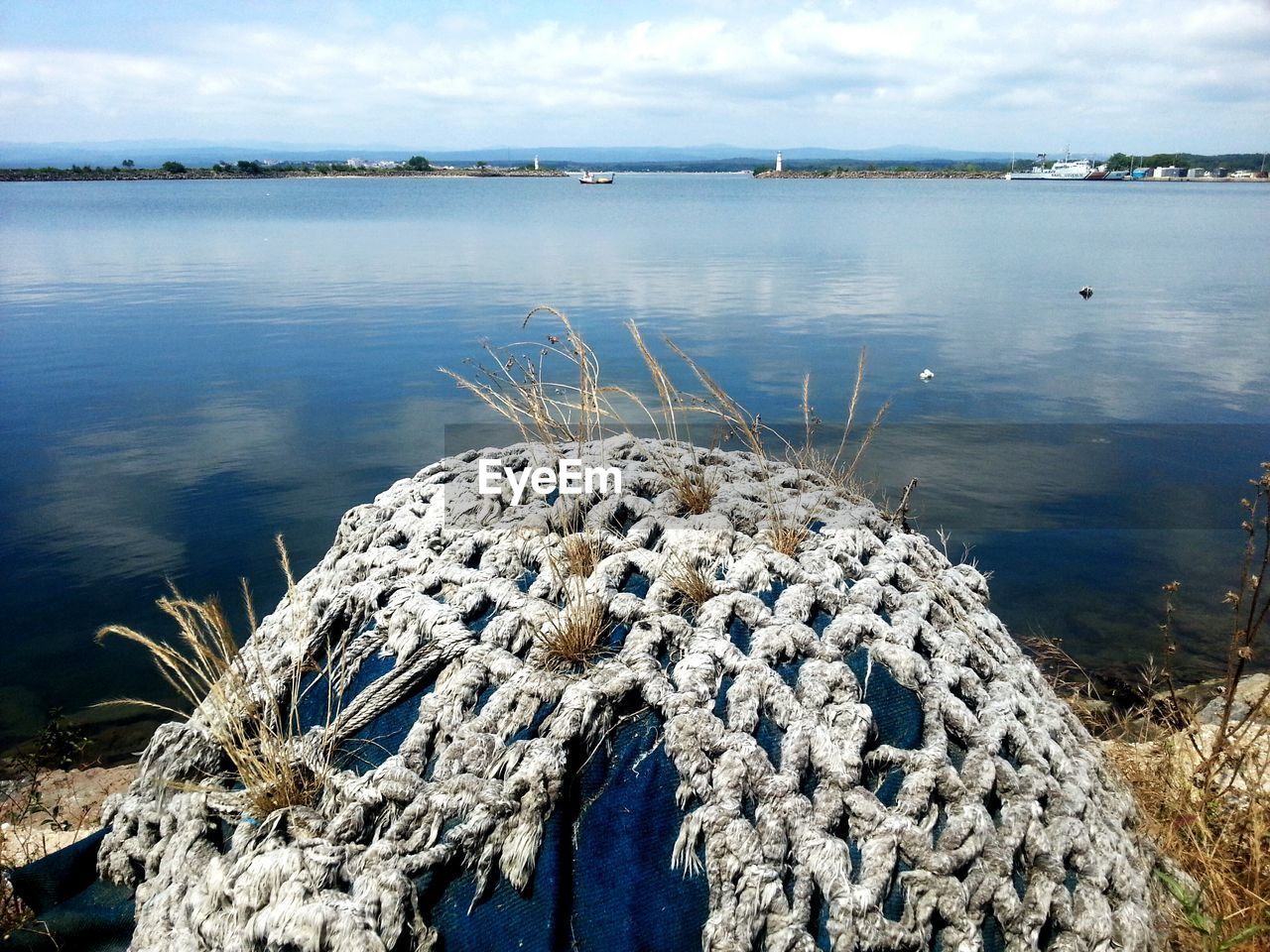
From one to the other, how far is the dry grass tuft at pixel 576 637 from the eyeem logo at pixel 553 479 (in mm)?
869

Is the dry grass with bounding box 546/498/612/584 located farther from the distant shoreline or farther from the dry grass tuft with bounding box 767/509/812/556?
the distant shoreline

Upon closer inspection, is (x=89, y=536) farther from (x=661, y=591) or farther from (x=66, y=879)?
(x=661, y=591)

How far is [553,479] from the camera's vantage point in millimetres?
4105

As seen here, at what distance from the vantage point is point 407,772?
2645mm

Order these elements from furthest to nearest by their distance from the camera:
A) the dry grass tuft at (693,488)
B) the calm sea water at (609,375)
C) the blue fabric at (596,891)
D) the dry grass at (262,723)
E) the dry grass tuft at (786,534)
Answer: the calm sea water at (609,375) < the dry grass tuft at (693,488) < the dry grass tuft at (786,534) < the dry grass at (262,723) < the blue fabric at (596,891)

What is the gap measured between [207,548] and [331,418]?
4.71m

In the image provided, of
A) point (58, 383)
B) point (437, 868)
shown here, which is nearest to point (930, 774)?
point (437, 868)

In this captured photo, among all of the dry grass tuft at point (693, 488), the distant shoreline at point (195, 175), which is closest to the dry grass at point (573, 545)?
the dry grass tuft at point (693, 488)

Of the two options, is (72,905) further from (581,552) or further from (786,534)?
(786,534)

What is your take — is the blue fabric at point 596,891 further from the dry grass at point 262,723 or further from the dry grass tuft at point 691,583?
the dry grass tuft at point 691,583

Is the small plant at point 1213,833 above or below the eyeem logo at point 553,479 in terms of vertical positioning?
below

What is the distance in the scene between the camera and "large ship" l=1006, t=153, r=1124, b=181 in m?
144

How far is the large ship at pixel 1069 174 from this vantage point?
144 m

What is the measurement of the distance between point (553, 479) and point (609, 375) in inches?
462
